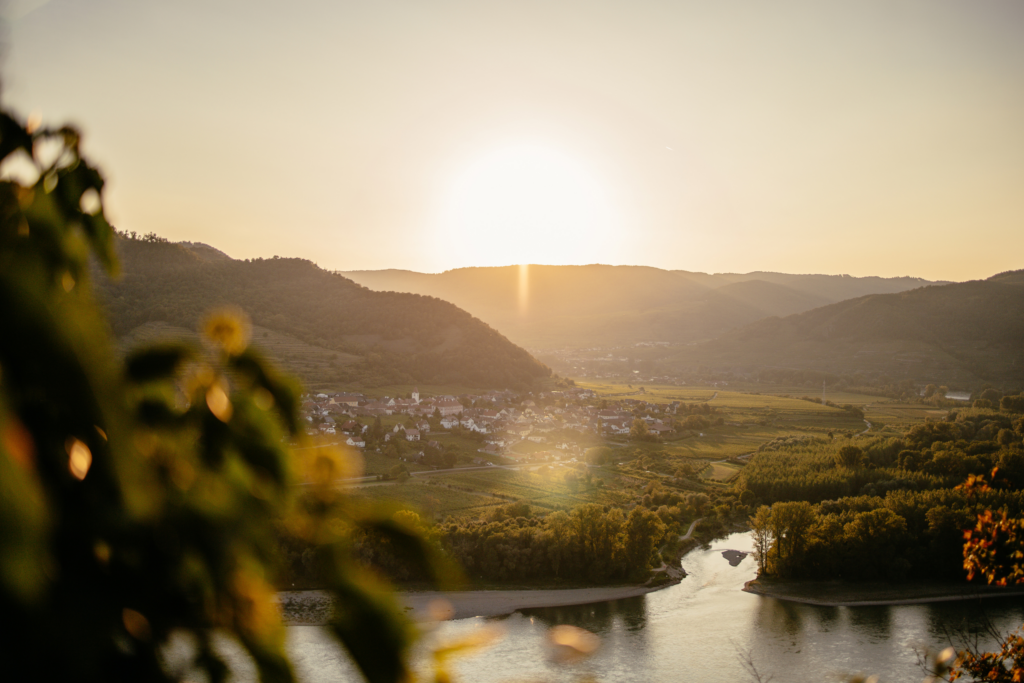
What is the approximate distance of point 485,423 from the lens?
62156mm

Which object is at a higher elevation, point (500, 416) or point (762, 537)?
point (500, 416)

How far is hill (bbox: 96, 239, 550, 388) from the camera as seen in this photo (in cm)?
7481

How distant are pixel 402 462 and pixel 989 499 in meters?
34.5

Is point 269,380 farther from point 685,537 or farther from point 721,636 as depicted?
point 685,537

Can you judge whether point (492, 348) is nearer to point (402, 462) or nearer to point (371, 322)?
point (371, 322)

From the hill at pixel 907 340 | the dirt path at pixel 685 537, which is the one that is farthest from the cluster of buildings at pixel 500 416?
the hill at pixel 907 340

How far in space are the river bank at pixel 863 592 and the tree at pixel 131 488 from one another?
33076mm

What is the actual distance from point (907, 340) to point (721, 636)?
10324 centimetres

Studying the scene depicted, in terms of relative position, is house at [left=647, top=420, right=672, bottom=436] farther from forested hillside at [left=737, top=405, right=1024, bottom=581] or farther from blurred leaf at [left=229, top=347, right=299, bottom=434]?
blurred leaf at [left=229, top=347, right=299, bottom=434]

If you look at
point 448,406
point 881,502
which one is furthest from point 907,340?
point 881,502

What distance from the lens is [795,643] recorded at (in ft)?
81.0

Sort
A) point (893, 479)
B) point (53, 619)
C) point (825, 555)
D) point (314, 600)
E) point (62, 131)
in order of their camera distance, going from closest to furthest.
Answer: point (53, 619)
point (62, 131)
point (314, 600)
point (825, 555)
point (893, 479)

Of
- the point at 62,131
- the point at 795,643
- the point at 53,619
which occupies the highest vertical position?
the point at 62,131

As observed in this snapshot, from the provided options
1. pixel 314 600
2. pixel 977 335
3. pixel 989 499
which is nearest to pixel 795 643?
pixel 989 499
